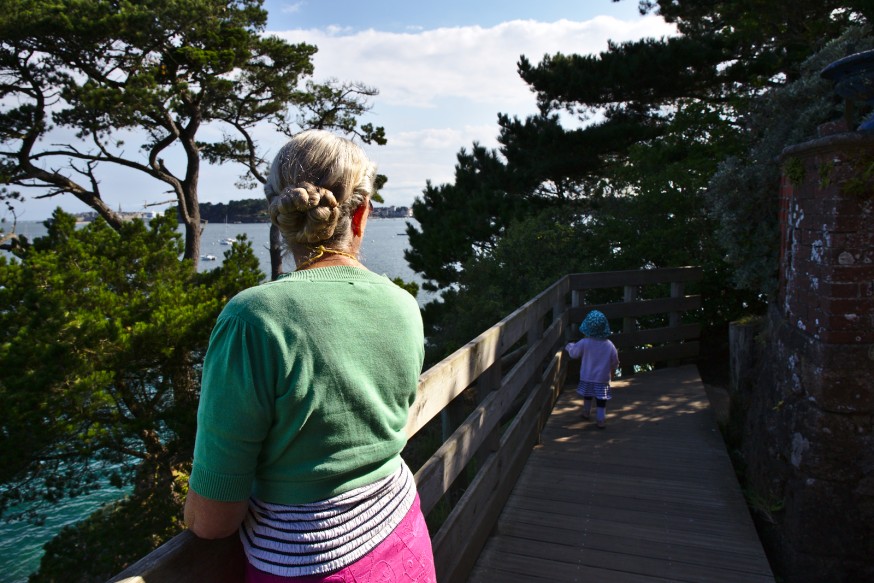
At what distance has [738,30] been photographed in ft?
34.8

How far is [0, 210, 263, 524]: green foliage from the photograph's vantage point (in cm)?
798

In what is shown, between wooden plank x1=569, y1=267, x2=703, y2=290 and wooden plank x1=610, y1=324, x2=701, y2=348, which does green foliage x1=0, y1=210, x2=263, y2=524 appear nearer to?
wooden plank x1=569, y1=267, x2=703, y2=290

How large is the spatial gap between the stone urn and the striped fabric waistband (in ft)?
9.36

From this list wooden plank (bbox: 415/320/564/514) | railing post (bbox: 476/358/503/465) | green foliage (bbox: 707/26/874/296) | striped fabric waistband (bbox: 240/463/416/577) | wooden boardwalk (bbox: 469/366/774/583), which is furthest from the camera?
green foliage (bbox: 707/26/874/296)

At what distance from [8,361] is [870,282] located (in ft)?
29.2

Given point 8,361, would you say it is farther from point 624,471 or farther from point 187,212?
point 187,212

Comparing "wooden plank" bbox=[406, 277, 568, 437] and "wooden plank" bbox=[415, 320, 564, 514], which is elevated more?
"wooden plank" bbox=[406, 277, 568, 437]

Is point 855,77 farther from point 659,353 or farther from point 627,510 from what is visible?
point 659,353

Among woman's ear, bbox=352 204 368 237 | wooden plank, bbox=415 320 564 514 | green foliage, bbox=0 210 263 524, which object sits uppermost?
woman's ear, bbox=352 204 368 237

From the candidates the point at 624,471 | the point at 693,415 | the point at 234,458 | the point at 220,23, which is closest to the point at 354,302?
the point at 234,458

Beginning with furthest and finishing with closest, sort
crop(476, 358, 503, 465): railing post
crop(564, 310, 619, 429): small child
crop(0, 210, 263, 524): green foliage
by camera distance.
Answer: crop(0, 210, 263, 524): green foliage, crop(564, 310, 619, 429): small child, crop(476, 358, 503, 465): railing post

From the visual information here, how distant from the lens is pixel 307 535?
1.20 m

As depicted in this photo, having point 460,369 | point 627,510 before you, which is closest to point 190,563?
point 460,369

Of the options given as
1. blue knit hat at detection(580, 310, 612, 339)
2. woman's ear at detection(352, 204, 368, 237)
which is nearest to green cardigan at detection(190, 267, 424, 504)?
woman's ear at detection(352, 204, 368, 237)
